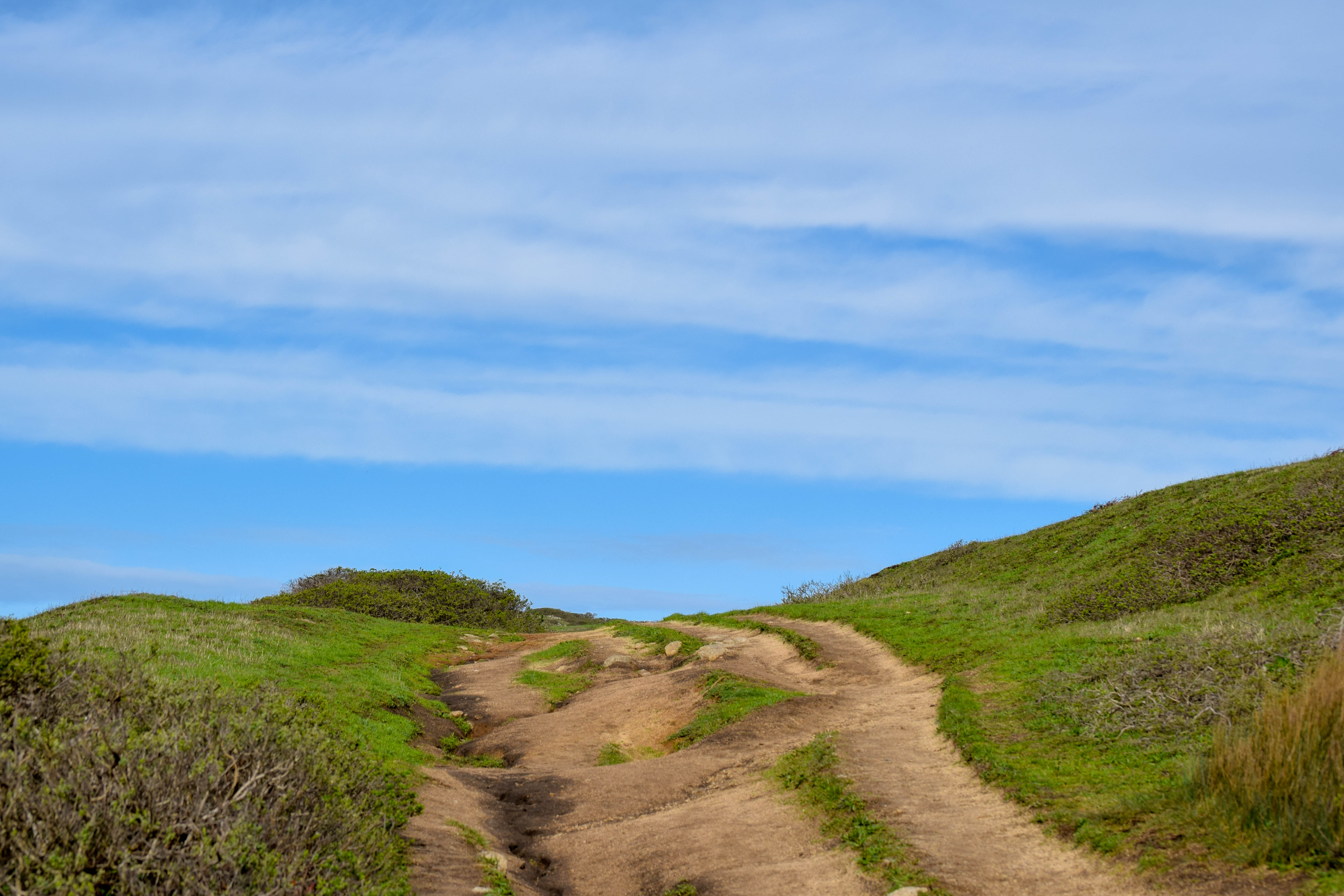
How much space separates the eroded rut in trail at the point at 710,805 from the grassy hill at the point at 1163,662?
767 mm

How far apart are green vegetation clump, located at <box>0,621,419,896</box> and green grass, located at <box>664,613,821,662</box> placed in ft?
58.9

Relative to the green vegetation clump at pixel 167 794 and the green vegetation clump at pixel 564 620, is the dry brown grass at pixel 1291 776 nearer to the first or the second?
the green vegetation clump at pixel 167 794

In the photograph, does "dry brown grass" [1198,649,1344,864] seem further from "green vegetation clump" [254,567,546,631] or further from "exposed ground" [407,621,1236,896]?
"green vegetation clump" [254,567,546,631]

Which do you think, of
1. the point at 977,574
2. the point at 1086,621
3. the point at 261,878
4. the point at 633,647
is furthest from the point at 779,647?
the point at 261,878

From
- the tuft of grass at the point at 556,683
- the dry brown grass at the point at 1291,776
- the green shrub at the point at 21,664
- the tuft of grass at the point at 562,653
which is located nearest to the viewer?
the dry brown grass at the point at 1291,776

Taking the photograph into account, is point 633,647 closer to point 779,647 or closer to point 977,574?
point 779,647

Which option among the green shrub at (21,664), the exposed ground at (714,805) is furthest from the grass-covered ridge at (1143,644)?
the green shrub at (21,664)

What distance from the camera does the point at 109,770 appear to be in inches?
306

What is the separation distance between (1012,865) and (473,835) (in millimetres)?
7075

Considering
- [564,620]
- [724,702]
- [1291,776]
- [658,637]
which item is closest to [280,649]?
[658,637]

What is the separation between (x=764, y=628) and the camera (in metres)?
33.3

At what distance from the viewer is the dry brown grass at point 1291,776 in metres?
8.81

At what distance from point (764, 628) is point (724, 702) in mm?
12973

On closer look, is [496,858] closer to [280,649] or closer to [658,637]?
[280,649]
